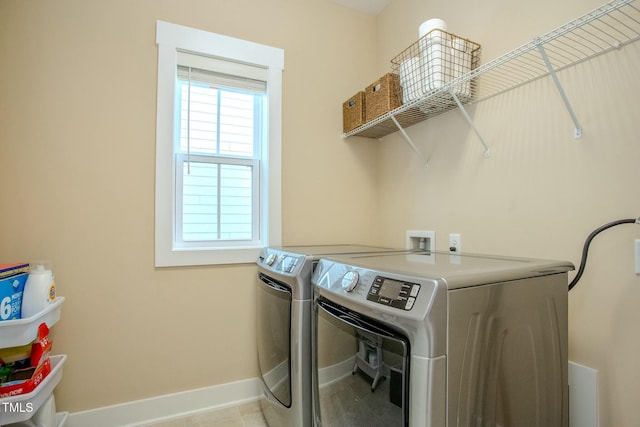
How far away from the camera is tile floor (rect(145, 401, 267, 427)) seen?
1.65 metres

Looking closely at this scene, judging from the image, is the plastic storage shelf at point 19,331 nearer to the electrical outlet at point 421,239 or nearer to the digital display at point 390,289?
the digital display at point 390,289

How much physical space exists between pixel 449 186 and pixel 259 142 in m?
1.21

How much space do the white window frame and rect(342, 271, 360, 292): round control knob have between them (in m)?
1.07

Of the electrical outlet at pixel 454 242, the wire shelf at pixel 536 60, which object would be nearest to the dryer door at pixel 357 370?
the electrical outlet at pixel 454 242

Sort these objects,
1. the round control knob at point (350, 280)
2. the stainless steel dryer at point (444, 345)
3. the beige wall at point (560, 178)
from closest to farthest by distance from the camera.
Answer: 1. the stainless steel dryer at point (444, 345)
2. the round control knob at point (350, 280)
3. the beige wall at point (560, 178)

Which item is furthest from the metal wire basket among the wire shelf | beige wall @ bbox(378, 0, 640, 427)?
Answer: beige wall @ bbox(378, 0, 640, 427)

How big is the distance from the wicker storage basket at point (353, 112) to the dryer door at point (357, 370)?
4.31ft

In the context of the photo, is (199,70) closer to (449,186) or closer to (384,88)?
(384,88)

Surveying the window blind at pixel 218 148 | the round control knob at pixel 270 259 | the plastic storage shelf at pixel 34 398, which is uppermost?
the window blind at pixel 218 148

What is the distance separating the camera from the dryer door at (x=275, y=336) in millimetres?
1330

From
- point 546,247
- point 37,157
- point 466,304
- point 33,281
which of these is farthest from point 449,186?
point 37,157

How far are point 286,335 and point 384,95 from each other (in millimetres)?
1352

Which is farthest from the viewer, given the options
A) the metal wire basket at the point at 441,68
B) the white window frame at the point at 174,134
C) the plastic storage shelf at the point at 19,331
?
the white window frame at the point at 174,134

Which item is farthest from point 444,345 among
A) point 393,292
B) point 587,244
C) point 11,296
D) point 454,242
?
point 11,296
